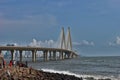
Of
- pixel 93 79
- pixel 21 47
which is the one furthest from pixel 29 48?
pixel 93 79

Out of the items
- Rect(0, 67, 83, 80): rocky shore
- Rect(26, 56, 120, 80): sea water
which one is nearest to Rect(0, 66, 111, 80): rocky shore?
Rect(0, 67, 83, 80): rocky shore

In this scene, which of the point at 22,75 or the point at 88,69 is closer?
the point at 22,75

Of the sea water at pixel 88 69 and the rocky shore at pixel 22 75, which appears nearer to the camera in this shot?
the rocky shore at pixel 22 75

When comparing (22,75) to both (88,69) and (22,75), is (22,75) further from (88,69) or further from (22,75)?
(88,69)

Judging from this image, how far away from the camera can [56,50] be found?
578ft

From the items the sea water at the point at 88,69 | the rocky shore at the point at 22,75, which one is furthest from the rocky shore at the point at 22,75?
the sea water at the point at 88,69

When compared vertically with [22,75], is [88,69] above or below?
below

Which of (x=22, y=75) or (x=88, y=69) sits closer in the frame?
(x=22, y=75)

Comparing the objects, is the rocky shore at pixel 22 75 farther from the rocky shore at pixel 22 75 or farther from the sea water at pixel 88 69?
the sea water at pixel 88 69

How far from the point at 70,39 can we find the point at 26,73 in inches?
5827

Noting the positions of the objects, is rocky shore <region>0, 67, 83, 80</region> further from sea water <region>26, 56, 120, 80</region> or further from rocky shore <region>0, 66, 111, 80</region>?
sea water <region>26, 56, 120, 80</region>

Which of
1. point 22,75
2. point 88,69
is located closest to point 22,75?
point 22,75

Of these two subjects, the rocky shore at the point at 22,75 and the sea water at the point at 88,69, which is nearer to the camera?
the rocky shore at the point at 22,75

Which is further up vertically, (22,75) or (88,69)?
(22,75)
